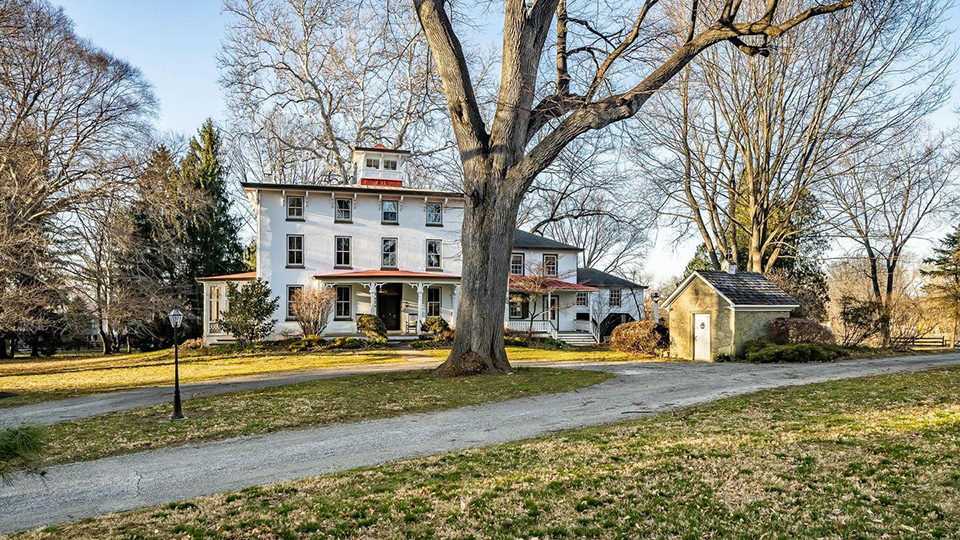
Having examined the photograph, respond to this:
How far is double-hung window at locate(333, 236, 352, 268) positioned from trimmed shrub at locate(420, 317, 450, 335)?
15.6 feet

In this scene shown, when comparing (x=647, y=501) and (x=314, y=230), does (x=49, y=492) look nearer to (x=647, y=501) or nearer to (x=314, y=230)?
(x=647, y=501)

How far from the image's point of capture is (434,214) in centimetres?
2947

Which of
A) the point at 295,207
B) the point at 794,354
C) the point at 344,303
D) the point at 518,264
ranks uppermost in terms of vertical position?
the point at 295,207

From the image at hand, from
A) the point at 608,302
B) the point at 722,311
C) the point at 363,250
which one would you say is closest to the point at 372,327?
the point at 363,250

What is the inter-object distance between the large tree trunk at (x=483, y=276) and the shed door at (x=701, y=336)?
26.7 ft

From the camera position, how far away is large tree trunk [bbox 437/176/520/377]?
13961mm

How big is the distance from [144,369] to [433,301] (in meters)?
13.2

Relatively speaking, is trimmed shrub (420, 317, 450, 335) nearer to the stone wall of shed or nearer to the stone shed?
the stone wall of shed

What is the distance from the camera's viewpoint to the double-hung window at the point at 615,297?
36.5 m

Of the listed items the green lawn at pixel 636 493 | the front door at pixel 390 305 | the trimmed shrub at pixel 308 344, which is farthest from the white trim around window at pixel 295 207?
the green lawn at pixel 636 493

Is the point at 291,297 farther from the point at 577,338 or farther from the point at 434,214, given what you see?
the point at 577,338

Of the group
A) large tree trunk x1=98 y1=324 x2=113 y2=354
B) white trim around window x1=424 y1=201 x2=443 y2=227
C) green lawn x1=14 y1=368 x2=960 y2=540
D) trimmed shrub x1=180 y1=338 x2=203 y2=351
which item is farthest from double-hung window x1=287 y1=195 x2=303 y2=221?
green lawn x1=14 y1=368 x2=960 y2=540

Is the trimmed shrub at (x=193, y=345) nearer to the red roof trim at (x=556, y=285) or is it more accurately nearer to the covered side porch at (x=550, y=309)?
the covered side porch at (x=550, y=309)

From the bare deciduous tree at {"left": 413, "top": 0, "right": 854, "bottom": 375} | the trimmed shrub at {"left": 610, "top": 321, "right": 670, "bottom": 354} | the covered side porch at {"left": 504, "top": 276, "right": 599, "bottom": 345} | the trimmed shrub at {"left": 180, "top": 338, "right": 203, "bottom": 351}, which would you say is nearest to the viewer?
the bare deciduous tree at {"left": 413, "top": 0, "right": 854, "bottom": 375}
